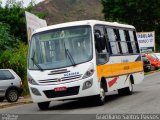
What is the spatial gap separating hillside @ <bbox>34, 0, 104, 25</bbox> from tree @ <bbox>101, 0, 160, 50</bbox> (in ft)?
116

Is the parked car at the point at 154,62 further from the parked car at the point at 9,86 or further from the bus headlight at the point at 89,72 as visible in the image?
the bus headlight at the point at 89,72

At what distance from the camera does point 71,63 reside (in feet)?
59.4

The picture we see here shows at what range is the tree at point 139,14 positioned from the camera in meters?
76.4

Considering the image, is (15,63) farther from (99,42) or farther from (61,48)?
(99,42)

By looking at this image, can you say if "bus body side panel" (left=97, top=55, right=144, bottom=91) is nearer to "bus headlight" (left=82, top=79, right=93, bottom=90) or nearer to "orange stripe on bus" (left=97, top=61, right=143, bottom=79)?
"orange stripe on bus" (left=97, top=61, right=143, bottom=79)

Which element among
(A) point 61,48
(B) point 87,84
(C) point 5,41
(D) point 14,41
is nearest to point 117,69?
(A) point 61,48

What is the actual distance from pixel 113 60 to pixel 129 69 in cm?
244

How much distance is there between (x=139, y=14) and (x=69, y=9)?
52173mm

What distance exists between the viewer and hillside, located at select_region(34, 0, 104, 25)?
117750 millimetres

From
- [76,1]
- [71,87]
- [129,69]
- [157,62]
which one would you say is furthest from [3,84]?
[76,1]

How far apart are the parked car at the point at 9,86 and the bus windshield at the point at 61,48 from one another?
17.6ft

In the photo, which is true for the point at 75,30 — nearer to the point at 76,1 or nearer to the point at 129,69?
the point at 129,69

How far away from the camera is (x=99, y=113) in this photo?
15.9 metres

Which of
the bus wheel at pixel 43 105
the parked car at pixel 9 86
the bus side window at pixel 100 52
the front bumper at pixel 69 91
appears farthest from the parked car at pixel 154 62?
the front bumper at pixel 69 91
